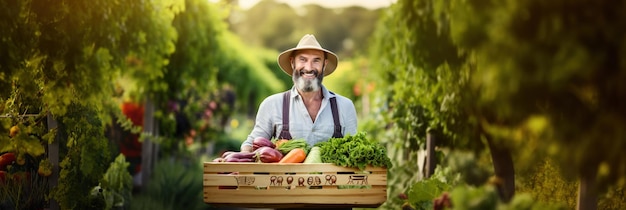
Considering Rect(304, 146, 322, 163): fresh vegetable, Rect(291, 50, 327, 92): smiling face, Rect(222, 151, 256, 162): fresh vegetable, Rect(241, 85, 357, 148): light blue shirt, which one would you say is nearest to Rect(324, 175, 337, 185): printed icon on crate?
Rect(304, 146, 322, 163): fresh vegetable

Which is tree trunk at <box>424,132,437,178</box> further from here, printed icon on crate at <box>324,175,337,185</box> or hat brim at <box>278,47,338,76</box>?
printed icon on crate at <box>324,175,337,185</box>

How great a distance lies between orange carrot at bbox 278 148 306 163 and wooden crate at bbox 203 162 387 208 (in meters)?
0.23

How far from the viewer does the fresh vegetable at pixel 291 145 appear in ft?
16.2

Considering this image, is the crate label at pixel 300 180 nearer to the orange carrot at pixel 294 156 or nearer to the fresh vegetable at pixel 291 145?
the orange carrot at pixel 294 156

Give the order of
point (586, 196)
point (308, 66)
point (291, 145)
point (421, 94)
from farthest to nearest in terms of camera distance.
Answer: point (421, 94) < point (308, 66) < point (291, 145) < point (586, 196)

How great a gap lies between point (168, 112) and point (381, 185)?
247 inches

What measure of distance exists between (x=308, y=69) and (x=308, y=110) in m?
0.26

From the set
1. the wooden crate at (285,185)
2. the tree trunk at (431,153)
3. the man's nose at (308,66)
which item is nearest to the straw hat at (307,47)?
the man's nose at (308,66)

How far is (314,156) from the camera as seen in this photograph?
4773mm

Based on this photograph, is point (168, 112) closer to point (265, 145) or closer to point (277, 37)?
point (265, 145)

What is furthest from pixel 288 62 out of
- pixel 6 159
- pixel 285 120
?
pixel 6 159

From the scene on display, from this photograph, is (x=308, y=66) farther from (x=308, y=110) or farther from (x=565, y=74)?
(x=565, y=74)

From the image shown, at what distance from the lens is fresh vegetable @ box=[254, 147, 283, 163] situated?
15.7ft

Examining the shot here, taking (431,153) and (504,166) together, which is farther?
(431,153)
